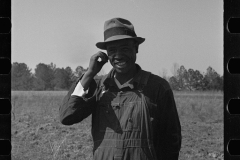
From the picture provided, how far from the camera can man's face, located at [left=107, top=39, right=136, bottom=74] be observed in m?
2.39

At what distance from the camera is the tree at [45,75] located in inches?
121

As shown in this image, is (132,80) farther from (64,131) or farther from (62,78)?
(64,131)

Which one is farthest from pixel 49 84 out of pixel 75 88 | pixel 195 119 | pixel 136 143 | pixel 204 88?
pixel 195 119

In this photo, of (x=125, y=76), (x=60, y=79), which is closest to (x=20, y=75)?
(x=60, y=79)

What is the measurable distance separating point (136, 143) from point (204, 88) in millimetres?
886

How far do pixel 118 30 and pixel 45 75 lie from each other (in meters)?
1.32

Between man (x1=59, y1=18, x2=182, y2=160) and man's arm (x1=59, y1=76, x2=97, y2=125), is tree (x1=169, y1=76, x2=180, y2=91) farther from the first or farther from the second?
man's arm (x1=59, y1=76, x2=97, y2=125)

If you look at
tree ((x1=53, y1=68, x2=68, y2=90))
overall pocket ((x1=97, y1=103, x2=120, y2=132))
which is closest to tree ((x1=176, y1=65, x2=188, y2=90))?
overall pocket ((x1=97, y1=103, x2=120, y2=132))

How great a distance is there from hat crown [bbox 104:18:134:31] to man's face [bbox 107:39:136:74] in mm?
142

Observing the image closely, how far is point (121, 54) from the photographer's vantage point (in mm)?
2383

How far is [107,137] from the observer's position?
2.39 m

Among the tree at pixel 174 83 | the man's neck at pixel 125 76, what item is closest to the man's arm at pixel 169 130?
the man's neck at pixel 125 76

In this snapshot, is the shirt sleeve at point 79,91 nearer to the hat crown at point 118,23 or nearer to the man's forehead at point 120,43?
the man's forehead at point 120,43
